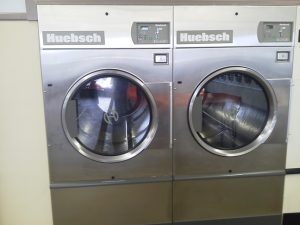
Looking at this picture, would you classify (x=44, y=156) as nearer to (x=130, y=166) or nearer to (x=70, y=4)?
(x=130, y=166)

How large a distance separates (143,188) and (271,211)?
841mm

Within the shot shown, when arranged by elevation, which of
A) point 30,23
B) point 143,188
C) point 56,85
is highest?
point 30,23

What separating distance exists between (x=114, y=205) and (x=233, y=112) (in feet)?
2.96

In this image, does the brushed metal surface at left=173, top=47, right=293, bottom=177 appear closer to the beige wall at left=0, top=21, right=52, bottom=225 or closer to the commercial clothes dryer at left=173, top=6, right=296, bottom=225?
the commercial clothes dryer at left=173, top=6, right=296, bottom=225

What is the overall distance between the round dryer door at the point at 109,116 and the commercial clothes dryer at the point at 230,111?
0.20 meters

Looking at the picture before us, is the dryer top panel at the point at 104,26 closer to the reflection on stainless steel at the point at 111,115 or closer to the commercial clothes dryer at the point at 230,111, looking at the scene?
the commercial clothes dryer at the point at 230,111

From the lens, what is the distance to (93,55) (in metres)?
1.69

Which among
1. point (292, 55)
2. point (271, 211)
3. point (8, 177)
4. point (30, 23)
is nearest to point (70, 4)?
point (30, 23)

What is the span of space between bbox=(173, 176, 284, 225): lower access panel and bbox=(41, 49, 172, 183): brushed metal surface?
21 centimetres

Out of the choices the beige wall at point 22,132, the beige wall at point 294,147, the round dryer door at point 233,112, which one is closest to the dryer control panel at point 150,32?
the round dryer door at point 233,112

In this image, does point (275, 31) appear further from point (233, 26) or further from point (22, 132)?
point (22, 132)

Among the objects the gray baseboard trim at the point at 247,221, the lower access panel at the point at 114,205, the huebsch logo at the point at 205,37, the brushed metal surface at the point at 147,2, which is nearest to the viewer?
the brushed metal surface at the point at 147,2

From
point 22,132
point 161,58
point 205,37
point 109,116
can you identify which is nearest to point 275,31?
point 205,37

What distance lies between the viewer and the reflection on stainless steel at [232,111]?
73.4 inches
